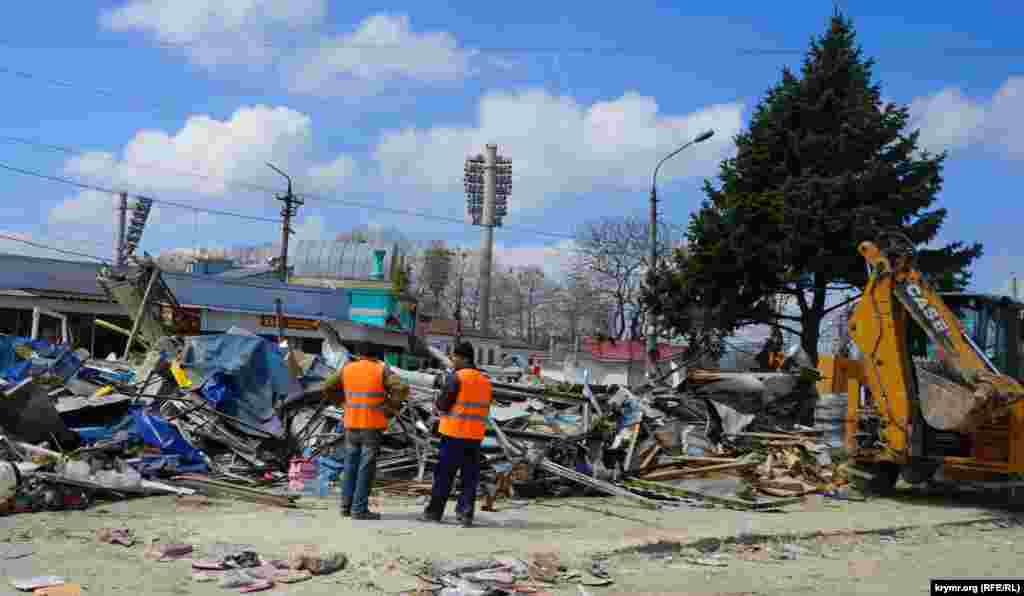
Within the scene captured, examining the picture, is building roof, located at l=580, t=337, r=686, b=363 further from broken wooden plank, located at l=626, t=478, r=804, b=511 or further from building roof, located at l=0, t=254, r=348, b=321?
broken wooden plank, located at l=626, t=478, r=804, b=511

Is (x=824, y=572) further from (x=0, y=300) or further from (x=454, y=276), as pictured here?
(x=454, y=276)

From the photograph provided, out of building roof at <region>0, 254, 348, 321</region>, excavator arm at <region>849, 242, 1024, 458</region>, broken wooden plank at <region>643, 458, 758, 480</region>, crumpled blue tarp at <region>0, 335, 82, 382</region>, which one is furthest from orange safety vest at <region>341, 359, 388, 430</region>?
building roof at <region>0, 254, 348, 321</region>

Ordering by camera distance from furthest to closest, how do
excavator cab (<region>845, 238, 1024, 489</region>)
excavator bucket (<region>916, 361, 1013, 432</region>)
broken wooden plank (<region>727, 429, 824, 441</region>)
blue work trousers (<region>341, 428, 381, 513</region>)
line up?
broken wooden plank (<region>727, 429, 824, 441</region>), excavator cab (<region>845, 238, 1024, 489</region>), excavator bucket (<region>916, 361, 1013, 432</region>), blue work trousers (<region>341, 428, 381, 513</region>)

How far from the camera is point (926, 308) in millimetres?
12305

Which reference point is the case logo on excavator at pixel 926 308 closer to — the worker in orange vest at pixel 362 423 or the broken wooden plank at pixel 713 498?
the broken wooden plank at pixel 713 498

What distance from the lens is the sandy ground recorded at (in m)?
6.92

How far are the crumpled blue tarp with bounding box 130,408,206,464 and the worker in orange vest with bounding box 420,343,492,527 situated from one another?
3.66 meters

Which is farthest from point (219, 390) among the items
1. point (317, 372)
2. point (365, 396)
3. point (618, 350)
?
point (618, 350)

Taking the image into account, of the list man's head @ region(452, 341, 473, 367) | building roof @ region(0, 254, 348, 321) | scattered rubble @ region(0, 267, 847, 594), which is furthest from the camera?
building roof @ region(0, 254, 348, 321)

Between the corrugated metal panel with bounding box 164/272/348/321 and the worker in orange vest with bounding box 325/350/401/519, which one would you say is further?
the corrugated metal panel with bounding box 164/272/348/321

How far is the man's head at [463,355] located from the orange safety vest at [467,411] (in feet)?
0.37

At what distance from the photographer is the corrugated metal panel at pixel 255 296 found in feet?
136

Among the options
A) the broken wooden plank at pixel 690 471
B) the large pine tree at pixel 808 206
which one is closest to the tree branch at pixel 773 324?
the large pine tree at pixel 808 206

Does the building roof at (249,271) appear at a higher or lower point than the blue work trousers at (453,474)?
higher
